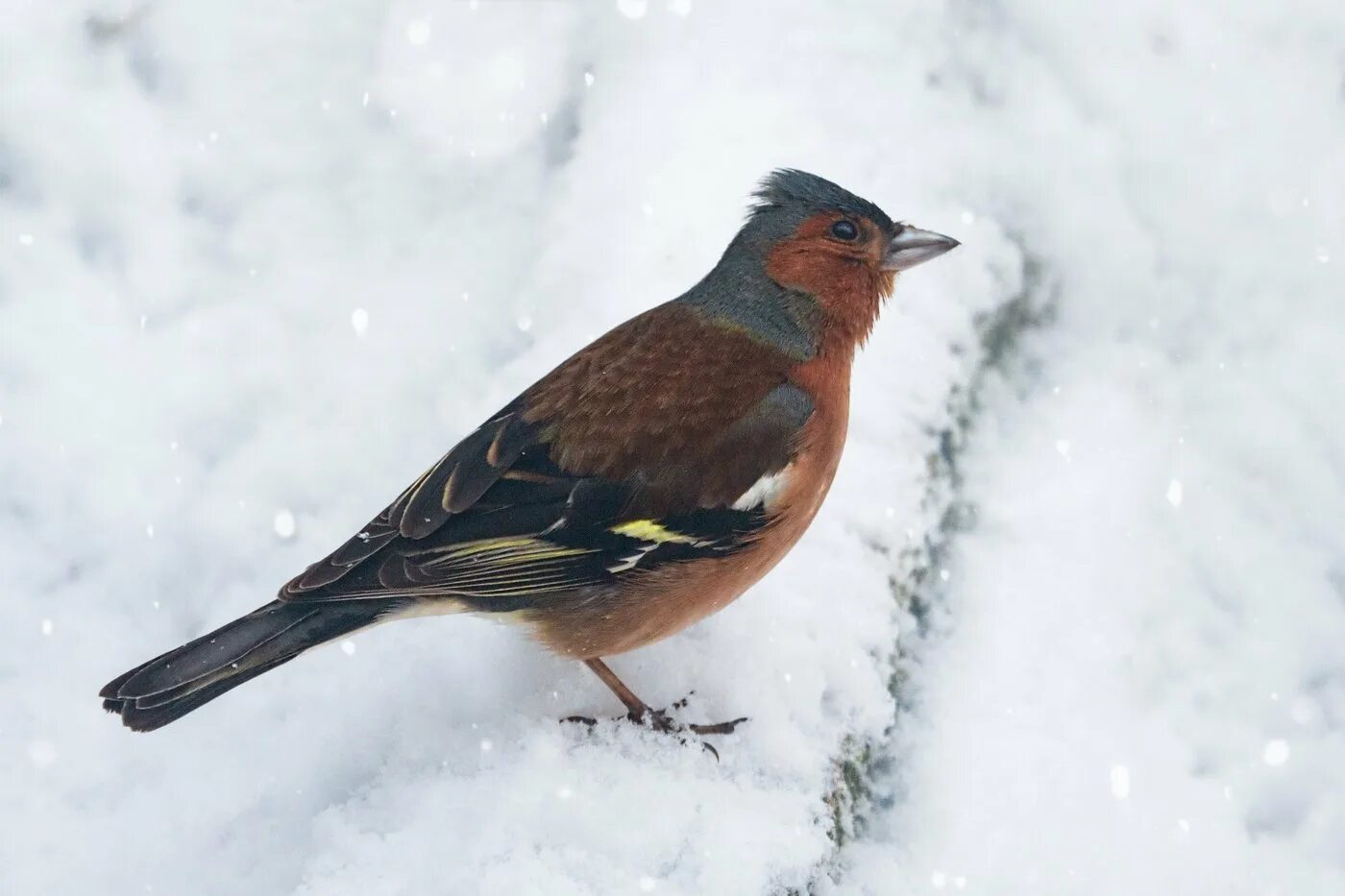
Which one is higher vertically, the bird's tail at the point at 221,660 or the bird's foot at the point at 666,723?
the bird's tail at the point at 221,660

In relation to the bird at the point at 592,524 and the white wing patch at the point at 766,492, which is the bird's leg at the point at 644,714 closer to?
the bird at the point at 592,524

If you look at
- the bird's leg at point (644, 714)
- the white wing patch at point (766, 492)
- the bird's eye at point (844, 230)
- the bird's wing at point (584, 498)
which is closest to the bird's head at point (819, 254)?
the bird's eye at point (844, 230)

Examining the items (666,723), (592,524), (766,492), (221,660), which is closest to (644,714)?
(666,723)

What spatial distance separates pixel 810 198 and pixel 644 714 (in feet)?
5.02

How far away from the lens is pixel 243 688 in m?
3.34

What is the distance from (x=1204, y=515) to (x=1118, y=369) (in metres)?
0.61

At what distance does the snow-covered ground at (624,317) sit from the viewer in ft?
10.0

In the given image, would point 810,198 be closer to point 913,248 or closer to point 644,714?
point 913,248

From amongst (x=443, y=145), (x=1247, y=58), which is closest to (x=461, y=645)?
(x=443, y=145)

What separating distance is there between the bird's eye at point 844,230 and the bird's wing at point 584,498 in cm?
70

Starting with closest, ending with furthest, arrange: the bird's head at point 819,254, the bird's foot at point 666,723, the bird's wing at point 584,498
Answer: the bird's wing at point 584,498, the bird's foot at point 666,723, the bird's head at point 819,254

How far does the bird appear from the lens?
9.61 feet

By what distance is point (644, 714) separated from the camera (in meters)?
3.21

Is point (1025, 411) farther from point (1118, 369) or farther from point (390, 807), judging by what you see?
point (390, 807)
